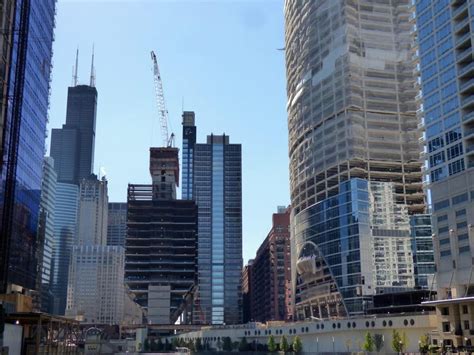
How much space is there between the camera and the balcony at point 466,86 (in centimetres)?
12955

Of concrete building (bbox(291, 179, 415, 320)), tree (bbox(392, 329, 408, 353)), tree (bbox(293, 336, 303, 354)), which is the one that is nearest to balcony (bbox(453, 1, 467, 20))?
tree (bbox(392, 329, 408, 353))

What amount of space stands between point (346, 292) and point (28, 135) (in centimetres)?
9600

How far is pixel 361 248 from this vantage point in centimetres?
18362

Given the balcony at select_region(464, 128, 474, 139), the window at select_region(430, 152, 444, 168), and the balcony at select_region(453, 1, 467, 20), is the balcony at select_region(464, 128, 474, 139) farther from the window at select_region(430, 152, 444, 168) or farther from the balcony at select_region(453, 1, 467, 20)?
the balcony at select_region(453, 1, 467, 20)

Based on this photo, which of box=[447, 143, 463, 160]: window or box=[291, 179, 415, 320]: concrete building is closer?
box=[447, 143, 463, 160]: window

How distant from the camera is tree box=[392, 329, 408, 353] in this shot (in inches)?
4843

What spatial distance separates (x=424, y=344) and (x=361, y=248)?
6327 cm

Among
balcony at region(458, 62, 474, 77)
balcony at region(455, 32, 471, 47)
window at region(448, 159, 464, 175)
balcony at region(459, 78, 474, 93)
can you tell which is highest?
balcony at region(455, 32, 471, 47)

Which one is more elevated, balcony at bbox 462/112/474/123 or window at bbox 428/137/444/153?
balcony at bbox 462/112/474/123

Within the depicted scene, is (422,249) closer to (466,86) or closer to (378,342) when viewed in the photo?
(378,342)

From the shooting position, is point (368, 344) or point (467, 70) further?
point (467, 70)

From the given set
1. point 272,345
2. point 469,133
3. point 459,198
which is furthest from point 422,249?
point 469,133

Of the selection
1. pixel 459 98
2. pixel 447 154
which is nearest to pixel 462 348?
pixel 447 154

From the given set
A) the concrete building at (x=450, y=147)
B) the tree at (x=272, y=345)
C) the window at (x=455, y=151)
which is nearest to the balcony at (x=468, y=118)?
the concrete building at (x=450, y=147)
